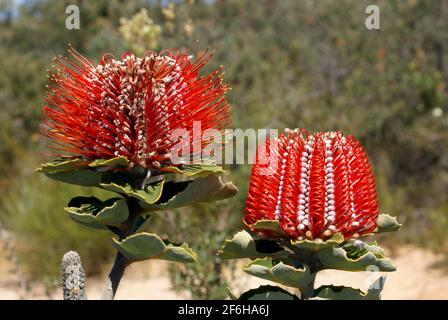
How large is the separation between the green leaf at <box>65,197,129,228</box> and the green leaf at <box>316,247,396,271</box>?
49 centimetres

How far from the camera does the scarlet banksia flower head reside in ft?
5.66

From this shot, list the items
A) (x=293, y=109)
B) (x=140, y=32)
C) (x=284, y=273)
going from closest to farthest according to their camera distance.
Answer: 1. (x=284, y=273)
2. (x=140, y=32)
3. (x=293, y=109)

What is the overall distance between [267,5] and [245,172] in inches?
604

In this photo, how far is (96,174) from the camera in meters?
1.81

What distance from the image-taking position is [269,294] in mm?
1708

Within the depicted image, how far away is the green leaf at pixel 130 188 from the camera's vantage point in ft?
5.51

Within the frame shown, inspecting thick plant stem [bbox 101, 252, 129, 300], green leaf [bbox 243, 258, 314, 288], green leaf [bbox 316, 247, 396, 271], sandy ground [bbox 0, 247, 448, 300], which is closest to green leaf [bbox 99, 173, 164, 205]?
thick plant stem [bbox 101, 252, 129, 300]

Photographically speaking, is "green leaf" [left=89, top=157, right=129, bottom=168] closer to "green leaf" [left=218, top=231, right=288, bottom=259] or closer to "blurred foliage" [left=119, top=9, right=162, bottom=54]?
"green leaf" [left=218, top=231, right=288, bottom=259]

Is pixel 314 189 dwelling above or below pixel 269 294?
above

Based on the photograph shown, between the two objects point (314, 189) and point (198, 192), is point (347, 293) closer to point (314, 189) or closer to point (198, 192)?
point (314, 189)

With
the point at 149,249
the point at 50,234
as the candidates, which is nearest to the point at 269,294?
the point at 149,249

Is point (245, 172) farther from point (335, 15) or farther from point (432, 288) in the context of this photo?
point (335, 15)

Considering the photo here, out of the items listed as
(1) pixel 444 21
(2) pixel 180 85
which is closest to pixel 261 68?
(1) pixel 444 21

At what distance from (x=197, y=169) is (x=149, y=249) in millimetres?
252
